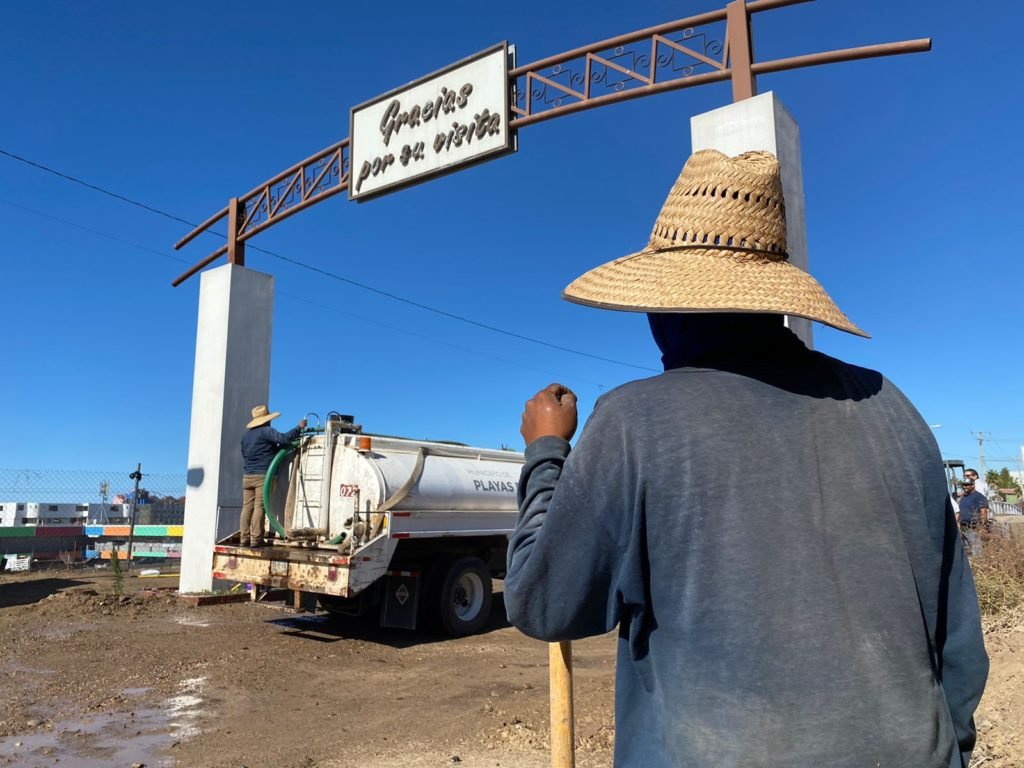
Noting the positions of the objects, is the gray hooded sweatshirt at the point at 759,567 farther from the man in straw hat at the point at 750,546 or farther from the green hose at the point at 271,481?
the green hose at the point at 271,481

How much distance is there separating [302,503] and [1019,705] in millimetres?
7818

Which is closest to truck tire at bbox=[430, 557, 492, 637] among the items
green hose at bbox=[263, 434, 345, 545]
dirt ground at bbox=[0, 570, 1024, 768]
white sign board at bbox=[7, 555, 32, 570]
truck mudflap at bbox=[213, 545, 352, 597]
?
dirt ground at bbox=[0, 570, 1024, 768]

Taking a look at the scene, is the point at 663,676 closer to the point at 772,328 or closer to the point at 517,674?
the point at 772,328

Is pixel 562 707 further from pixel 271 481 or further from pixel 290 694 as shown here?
pixel 271 481

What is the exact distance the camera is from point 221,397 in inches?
466

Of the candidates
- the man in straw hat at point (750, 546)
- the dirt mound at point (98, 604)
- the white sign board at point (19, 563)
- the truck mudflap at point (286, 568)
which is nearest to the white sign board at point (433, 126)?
the truck mudflap at point (286, 568)

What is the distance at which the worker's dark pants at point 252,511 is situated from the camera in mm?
9930

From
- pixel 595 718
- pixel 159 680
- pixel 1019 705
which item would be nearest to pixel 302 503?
pixel 159 680

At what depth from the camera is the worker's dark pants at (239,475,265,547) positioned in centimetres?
993

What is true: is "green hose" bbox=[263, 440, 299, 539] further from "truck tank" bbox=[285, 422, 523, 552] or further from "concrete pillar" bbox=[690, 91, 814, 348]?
"concrete pillar" bbox=[690, 91, 814, 348]

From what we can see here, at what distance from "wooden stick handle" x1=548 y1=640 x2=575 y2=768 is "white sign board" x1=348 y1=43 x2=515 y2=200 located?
7.95 metres

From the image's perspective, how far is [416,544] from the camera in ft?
31.6

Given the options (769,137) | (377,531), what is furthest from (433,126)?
(769,137)

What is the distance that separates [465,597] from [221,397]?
4996mm
